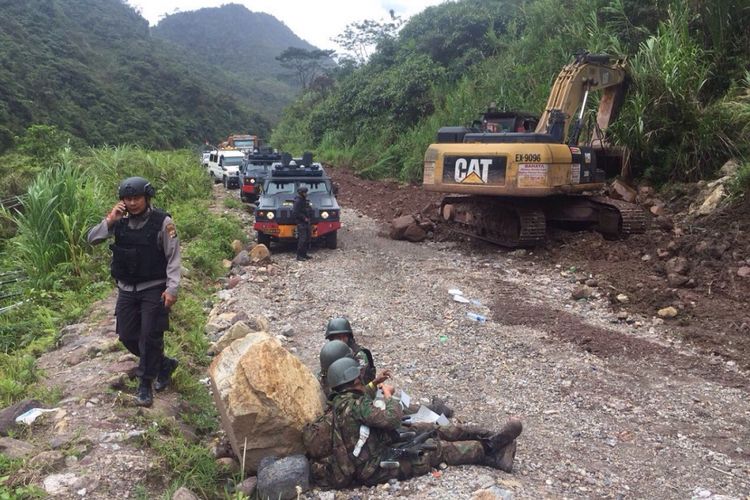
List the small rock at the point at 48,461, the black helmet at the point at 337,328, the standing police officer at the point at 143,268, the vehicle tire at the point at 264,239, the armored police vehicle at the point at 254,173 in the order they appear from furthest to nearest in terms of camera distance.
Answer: the armored police vehicle at the point at 254,173, the vehicle tire at the point at 264,239, the black helmet at the point at 337,328, the standing police officer at the point at 143,268, the small rock at the point at 48,461

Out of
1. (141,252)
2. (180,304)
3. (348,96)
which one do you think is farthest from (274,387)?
(348,96)

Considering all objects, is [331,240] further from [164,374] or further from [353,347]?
[164,374]

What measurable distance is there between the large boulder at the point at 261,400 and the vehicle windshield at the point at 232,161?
20537mm

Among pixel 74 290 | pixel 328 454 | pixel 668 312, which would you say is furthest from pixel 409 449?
pixel 74 290

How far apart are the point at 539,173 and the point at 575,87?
6.66ft

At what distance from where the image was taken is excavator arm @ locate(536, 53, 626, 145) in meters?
10.0

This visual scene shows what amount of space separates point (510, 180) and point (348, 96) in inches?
890

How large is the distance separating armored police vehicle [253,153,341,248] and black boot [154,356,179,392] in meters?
5.96

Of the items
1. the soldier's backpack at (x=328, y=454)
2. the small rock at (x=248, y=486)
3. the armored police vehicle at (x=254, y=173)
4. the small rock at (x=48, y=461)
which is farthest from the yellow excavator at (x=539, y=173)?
the armored police vehicle at (x=254, y=173)

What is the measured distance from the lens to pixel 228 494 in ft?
11.9

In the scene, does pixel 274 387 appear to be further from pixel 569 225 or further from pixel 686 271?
pixel 569 225

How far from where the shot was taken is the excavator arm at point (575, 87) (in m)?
10.0

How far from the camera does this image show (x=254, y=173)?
18.5 m

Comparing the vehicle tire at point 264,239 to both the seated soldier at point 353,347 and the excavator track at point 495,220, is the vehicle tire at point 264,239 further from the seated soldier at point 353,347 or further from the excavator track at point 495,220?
the seated soldier at point 353,347
